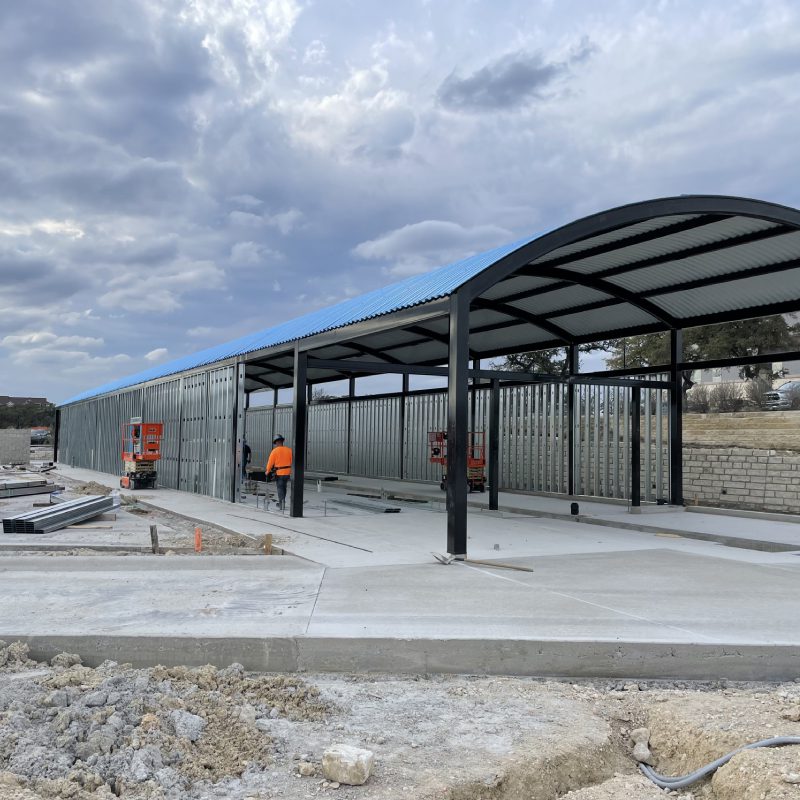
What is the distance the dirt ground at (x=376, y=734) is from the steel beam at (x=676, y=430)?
1108 cm

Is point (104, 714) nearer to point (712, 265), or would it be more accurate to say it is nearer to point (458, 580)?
point (458, 580)

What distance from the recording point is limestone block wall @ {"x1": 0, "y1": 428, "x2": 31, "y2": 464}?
3906cm

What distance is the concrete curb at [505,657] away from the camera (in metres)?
6.18

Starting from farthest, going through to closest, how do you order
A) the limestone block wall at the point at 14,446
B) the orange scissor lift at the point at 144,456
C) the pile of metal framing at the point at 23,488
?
the limestone block wall at the point at 14,446
the orange scissor lift at the point at 144,456
the pile of metal framing at the point at 23,488

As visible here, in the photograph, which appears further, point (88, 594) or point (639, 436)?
point (639, 436)

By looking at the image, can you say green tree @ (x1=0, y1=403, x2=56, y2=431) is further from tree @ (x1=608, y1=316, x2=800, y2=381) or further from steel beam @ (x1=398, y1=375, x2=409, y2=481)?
tree @ (x1=608, y1=316, x2=800, y2=381)

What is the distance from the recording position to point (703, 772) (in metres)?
4.30

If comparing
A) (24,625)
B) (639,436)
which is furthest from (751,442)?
(24,625)

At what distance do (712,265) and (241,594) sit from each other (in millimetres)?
11050

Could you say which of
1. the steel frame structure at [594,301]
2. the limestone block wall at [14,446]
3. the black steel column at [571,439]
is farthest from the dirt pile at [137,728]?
the limestone block wall at [14,446]

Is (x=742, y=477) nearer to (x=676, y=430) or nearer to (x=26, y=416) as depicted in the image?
(x=676, y=430)

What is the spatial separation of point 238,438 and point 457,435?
9.89 m

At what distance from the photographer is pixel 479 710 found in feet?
17.5

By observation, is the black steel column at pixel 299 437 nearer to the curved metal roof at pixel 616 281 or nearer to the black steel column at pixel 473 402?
the curved metal roof at pixel 616 281
